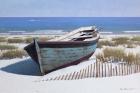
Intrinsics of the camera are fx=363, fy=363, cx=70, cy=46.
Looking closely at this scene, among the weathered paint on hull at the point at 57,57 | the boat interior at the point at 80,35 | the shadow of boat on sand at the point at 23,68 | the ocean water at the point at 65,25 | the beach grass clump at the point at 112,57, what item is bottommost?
the ocean water at the point at 65,25

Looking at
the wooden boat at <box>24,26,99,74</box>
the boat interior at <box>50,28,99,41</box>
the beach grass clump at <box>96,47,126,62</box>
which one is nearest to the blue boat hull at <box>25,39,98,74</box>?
the wooden boat at <box>24,26,99,74</box>

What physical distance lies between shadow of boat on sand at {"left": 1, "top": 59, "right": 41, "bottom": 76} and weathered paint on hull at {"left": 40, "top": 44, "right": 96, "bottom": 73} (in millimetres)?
448

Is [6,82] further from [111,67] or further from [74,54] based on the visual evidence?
[111,67]

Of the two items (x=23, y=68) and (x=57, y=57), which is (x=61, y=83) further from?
(x=23, y=68)

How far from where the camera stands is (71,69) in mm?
9219

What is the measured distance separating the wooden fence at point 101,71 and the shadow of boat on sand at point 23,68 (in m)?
1.04

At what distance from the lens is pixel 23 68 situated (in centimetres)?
1005

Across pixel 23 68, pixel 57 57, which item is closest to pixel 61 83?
pixel 57 57

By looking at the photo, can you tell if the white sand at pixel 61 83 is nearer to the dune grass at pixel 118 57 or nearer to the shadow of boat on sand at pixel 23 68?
the shadow of boat on sand at pixel 23 68

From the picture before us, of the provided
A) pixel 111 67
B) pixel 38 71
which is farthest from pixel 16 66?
pixel 111 67

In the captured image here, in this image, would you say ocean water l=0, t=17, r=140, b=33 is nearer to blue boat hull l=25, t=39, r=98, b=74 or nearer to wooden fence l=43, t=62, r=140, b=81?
wooden fence l=43, t=62, r=140, b=81

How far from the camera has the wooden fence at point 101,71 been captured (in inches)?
340

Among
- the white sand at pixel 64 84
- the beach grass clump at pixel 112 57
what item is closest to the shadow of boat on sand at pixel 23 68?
the white sand at pixel 64 84

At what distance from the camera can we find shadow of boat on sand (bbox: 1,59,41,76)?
31.1 ft
